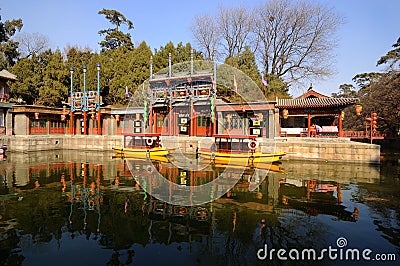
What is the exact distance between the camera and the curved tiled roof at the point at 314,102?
2019 centimetres

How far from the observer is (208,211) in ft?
28.5

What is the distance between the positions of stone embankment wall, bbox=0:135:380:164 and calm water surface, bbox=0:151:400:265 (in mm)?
5158


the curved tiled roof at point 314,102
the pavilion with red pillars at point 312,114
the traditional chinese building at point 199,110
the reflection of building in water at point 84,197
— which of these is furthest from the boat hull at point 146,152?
the curved tiled roof at point 314,102

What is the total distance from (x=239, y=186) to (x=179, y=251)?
21.2 feet

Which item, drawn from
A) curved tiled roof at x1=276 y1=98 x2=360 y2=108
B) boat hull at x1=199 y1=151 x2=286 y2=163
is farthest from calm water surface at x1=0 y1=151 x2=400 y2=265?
curved tiled roof at x1=276 y1=98 x2=360 y2=108

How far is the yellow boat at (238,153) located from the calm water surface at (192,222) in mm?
3325

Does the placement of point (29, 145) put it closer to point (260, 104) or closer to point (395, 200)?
point (260, 104)

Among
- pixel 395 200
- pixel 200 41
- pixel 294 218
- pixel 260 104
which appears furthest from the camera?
pixel 200 41

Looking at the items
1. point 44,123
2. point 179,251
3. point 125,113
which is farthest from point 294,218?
point 44,123

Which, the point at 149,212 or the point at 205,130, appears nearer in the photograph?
the point at 149,212

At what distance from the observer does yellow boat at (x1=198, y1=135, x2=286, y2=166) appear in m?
16.7

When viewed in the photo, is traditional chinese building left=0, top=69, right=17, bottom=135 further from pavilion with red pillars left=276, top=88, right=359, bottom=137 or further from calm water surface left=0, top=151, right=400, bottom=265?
pavilion with red pillars left=276, top=88, right=359, bottom=137

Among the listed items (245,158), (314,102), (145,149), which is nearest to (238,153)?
(245,158)

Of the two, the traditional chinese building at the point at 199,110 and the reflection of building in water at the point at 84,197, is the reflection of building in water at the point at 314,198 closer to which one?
the reflection of building in water at the point at 84,197
